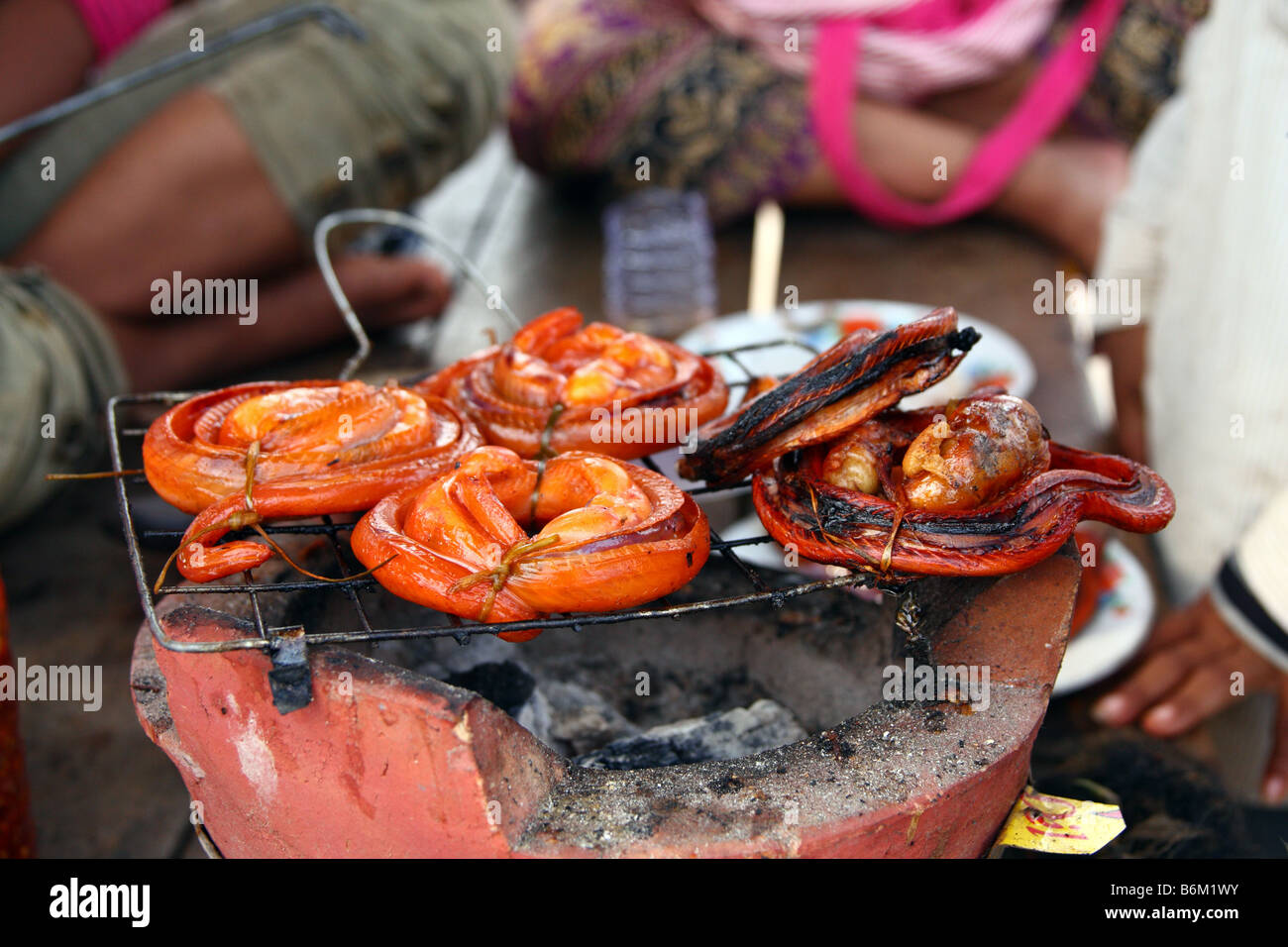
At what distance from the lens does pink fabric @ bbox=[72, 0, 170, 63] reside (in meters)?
4.21

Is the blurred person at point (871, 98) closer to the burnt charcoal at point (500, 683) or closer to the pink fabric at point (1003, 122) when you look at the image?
the pink fabric at point (1003, 122)

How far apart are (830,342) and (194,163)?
8.32 ft

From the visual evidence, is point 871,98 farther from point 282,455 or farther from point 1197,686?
point 282,455

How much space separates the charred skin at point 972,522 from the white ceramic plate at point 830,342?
1984mm

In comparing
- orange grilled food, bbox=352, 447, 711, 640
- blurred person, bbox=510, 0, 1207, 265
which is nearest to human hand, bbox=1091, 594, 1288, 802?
orange grilled food, bbox=352, 447, 711, 640

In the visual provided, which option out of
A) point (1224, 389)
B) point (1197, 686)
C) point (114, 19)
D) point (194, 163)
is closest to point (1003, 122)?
point (1224, 389)

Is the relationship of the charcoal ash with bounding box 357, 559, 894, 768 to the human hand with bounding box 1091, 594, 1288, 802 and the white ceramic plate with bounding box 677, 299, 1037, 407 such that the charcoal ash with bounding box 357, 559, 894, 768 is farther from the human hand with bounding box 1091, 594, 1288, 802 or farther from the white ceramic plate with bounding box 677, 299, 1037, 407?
the white ceramic plate with bounding box 677, 299, 1037, 407

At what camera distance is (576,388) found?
7.00ft

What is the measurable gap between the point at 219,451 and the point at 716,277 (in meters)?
3.93

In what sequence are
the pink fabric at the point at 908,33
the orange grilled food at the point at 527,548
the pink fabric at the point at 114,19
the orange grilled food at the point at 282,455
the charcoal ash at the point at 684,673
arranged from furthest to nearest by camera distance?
1. the pink fabric at the point at 908,33
2. the pink fabric at the point at 114,19
3. the charcoal ash at the point at 684,673
4. the orange grilled food at the point at 282,455
5. the orange grilled food at the point at 527,548

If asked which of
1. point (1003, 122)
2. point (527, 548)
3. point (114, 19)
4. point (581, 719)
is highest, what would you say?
point (114, 19)

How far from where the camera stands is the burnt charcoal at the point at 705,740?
216cm

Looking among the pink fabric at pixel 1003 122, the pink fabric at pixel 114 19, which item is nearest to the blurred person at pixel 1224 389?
the pink fabric at pixel 1003 122
